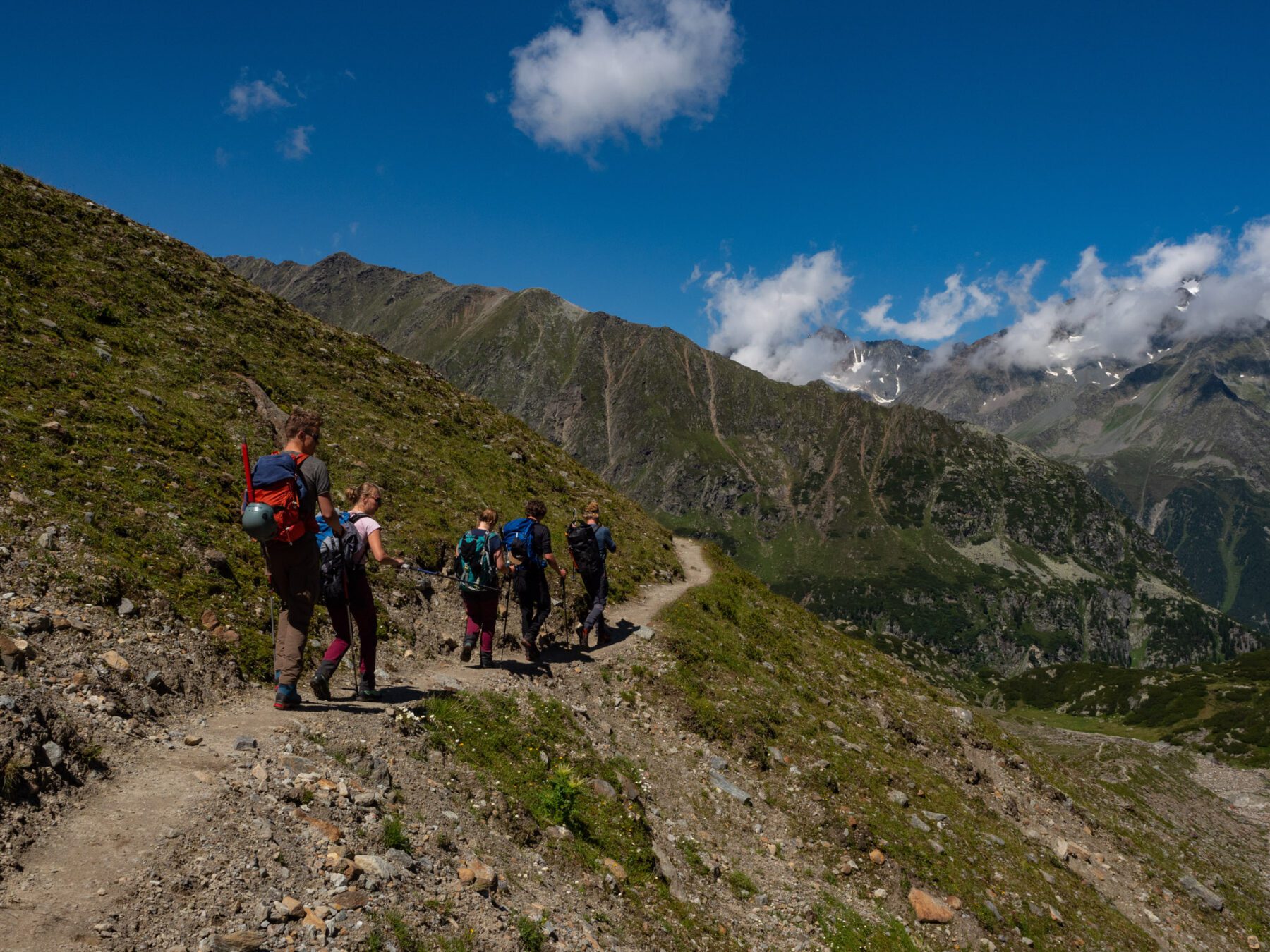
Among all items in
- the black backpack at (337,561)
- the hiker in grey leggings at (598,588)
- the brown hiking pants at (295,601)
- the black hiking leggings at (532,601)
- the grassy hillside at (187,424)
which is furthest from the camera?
the hiker in grey leggings at (598,588)

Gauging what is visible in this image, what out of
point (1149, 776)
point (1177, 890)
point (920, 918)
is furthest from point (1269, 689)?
point (920, 918)

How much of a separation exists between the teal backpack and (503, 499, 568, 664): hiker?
0.70 metres

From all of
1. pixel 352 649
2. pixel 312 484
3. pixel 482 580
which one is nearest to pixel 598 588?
pixel 482 580

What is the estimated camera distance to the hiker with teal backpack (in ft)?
31.2

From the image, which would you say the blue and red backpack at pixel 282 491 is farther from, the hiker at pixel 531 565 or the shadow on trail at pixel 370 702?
the hiker at pixel 531 565

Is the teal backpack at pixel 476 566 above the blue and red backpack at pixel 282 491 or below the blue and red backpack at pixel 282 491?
below

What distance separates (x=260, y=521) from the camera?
29.6 ft

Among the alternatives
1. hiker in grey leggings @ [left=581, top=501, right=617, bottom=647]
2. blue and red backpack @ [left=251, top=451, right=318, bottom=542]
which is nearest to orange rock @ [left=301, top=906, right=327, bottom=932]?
blue and red backpack @ [left=251, top=451, right=318, bottom=542]

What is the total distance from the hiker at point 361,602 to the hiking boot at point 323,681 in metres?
0.02

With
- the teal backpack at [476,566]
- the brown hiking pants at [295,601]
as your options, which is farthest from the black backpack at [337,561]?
the teal backpack at [476,566]

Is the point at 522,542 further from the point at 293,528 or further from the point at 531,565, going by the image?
the point at 293,528

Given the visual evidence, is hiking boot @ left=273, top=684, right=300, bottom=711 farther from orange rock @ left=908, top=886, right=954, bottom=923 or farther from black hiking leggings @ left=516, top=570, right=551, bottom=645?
orange rock @ left=908, top=886, right=954, bottom=923

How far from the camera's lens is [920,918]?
44.6 ft

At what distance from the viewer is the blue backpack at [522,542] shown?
1564cm
